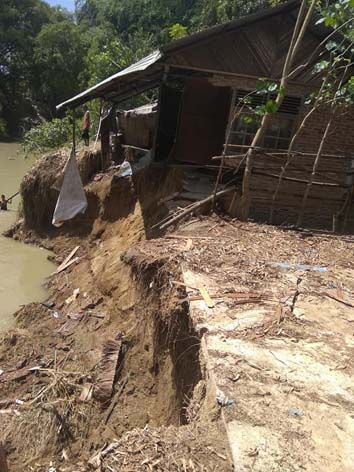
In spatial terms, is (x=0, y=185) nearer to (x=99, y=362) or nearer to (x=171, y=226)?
(x=171, y=226)

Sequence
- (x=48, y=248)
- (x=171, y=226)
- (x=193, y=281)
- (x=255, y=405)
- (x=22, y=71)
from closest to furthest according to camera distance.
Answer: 1. (x=255, y=405)
2. (x=193, y=281)
3. (x=171, y=226)
4. (x=48, y=248)
5. (x=22, y=71)

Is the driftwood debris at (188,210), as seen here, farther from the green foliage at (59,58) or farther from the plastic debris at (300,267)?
the green foliage at (59,58)

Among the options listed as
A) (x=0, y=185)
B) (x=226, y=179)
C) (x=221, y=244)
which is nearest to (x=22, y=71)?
(x=0, y=185)

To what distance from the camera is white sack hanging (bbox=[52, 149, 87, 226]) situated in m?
9.96

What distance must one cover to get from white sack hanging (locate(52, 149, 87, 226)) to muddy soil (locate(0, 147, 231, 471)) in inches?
64.5

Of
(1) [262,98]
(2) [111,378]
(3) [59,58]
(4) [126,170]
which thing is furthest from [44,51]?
(2) [111,378]

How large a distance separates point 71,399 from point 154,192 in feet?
17.1

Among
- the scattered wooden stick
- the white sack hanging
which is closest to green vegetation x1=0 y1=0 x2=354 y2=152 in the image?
the scattered wooden stick

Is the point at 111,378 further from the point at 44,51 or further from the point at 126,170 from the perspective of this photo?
the point at 44,51

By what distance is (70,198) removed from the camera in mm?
10062

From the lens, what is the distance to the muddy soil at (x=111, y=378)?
9.91 ft

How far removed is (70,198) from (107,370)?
5201 millimetres

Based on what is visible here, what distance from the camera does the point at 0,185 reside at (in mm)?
19688

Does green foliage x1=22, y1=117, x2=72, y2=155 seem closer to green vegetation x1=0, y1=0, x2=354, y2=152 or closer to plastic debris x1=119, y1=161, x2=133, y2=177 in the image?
plastic debris x1=119, y1=161, x2=133, y2=177
